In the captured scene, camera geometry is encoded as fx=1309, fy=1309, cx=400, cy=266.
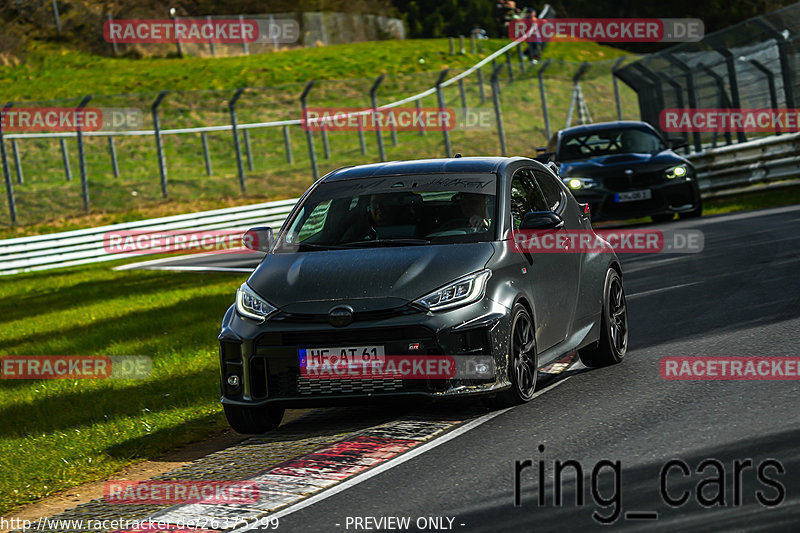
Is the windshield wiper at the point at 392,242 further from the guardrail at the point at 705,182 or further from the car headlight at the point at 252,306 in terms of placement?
the guardrail at the point at 705,182

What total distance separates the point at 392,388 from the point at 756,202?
17785 mm

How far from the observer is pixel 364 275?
7.86 meters

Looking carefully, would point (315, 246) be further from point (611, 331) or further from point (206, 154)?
point (206, 154)

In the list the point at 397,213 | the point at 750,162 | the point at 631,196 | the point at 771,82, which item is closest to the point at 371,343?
the point at 397,213

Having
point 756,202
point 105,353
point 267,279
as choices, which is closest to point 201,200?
point 756,202

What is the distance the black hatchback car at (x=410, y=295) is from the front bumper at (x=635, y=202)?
10918 mm

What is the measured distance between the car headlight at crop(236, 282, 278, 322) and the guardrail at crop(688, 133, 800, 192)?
1819cm

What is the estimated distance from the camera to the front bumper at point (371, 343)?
755 cm

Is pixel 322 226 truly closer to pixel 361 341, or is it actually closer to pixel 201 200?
pixel 361 341

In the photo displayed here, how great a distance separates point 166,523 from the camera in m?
6.11

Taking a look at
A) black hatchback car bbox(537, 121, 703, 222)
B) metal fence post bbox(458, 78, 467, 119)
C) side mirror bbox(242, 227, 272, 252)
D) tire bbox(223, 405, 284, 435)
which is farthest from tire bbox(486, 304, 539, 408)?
metal fence post bbox(458, 78, 467, 119)

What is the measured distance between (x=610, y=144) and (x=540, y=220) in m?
13.1

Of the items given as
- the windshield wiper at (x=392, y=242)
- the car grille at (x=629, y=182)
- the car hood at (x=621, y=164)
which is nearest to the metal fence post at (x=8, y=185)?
the car hood at (x=621, y=164)

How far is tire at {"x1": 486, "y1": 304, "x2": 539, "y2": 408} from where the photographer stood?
786 centimetres
